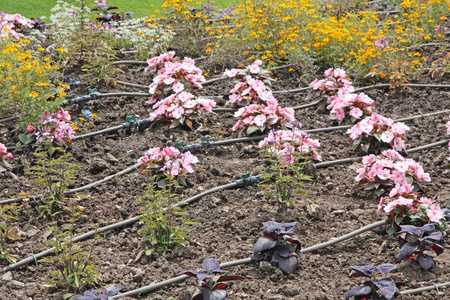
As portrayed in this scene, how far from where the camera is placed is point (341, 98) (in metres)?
4.89

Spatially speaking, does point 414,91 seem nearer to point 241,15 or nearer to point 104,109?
point 241,15

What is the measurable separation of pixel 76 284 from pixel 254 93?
279cm

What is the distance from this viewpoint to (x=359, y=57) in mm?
5617

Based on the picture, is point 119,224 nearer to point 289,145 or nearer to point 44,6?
point 289,145

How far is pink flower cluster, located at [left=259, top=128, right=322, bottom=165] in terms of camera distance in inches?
148

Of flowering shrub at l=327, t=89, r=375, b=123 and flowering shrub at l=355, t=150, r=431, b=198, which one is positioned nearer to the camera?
flowering shrub at l=355, t=150, r=431, b=198

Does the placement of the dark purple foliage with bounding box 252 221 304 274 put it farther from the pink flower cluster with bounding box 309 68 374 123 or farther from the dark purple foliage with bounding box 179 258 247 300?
the pink flower cluster with bounding box 309 68 374 123

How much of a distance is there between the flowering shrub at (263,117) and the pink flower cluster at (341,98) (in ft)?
1.76

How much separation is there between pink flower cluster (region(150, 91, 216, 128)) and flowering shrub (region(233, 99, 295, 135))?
1.02 feet

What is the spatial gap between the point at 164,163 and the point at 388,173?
59.7 inches

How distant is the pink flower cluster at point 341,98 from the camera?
15.6 feet

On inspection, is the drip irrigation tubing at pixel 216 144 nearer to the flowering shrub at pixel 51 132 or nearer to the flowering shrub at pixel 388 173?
the flowering shrub at pixel 388 173

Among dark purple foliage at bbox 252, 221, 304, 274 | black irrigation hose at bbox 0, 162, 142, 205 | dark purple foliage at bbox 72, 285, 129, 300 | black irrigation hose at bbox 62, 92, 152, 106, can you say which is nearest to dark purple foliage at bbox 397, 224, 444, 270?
dark purple foliage at bbox 252, 221, 304, 274

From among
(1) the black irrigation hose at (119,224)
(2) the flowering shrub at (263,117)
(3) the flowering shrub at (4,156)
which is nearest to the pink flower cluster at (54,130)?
(3) the flowering shrub at (4,156)
